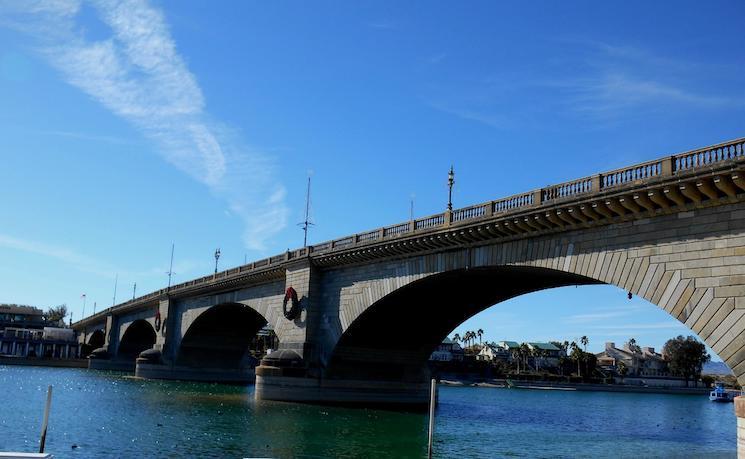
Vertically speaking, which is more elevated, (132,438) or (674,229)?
(674,229)

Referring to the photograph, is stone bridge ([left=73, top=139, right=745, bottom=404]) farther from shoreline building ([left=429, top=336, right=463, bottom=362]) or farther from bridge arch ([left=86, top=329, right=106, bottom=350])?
shoreline building ([left=429, top=336, right=463, bottom=362])

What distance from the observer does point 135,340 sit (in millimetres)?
107938

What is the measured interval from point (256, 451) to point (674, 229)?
56.3 feet

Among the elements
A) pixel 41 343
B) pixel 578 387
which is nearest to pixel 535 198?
pixel 578 387

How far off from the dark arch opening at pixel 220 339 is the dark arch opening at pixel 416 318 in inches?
1051

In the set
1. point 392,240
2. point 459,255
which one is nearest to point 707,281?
point 459,255

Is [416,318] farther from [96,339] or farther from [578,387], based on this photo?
[96,339]

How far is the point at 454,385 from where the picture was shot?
120500 mm

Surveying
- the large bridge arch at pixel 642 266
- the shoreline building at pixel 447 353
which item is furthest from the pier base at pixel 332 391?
the shoreline building at pixel 447 353

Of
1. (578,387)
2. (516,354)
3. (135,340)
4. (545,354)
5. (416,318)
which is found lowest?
(578,387)

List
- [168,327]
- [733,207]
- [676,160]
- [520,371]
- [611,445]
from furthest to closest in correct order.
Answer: [520,371], [168,327], [611,445], [676,160], [733,207]

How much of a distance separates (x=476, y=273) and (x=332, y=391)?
49.5 feet

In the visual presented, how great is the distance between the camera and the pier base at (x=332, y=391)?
43.8 meters

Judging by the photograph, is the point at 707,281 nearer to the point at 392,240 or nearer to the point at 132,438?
the point at 392,240
